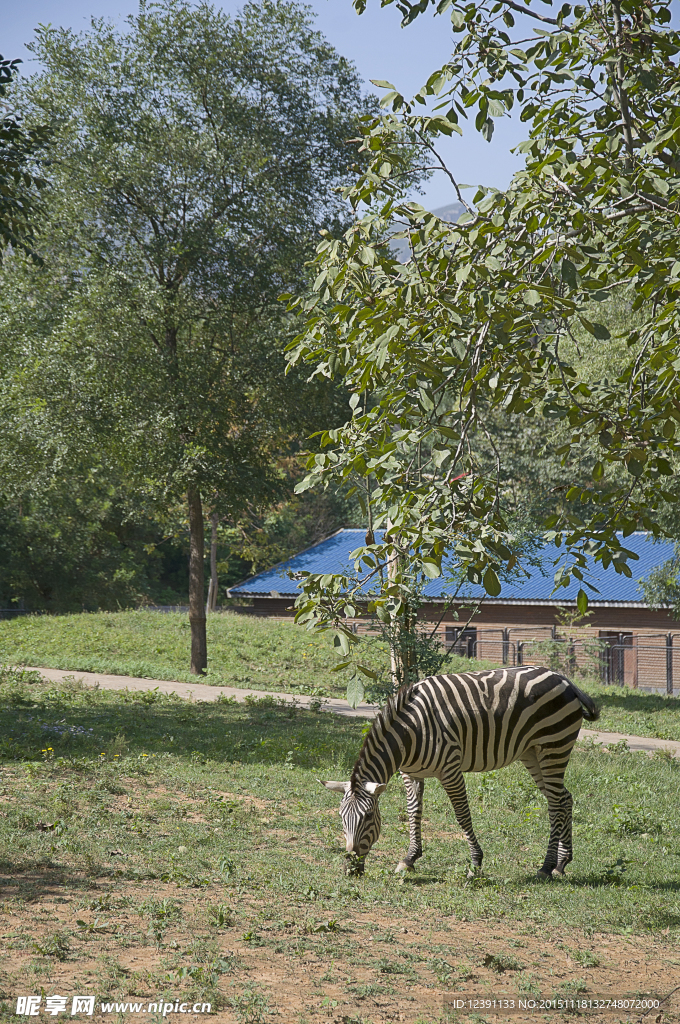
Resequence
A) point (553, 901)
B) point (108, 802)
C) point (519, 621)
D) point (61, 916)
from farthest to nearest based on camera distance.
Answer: point (519, 621) → point (108, 802) → point (553, 901) → point (61, 916)

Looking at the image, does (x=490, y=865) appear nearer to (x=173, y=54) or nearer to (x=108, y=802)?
(x=108, y=802)

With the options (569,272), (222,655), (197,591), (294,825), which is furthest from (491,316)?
(222,655)

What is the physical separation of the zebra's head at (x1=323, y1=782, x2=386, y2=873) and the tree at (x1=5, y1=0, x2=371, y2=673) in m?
10.9

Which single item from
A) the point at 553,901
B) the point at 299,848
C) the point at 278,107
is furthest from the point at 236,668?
the point at 553,901

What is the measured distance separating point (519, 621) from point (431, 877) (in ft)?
86.6

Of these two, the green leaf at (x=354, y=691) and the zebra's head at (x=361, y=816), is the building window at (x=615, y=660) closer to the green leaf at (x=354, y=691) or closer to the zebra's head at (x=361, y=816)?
the zebra's head at (x=361, y=816)

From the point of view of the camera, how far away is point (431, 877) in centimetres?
762

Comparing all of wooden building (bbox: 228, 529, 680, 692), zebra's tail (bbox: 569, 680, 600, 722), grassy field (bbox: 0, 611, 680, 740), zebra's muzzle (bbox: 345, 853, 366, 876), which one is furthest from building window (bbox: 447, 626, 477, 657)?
zebra's muzzle (bbox: 345, 853, 366, 876)

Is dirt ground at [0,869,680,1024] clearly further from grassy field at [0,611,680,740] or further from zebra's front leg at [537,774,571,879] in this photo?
grassy field at [0,611,680,740]

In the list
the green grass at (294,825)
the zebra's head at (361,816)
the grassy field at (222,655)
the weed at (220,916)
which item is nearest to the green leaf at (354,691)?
the weed at (220,916)

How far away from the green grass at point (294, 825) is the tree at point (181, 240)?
6.63m

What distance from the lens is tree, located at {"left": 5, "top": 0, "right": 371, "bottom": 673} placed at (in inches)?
693

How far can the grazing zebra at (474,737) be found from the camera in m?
7.65

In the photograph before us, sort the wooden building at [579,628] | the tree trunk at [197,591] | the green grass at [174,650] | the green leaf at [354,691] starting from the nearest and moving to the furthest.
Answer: the green leaf at [354,691]
the tree trunk at [197,591]
the green grass at [174,650]
the wooden building at [579,628]
